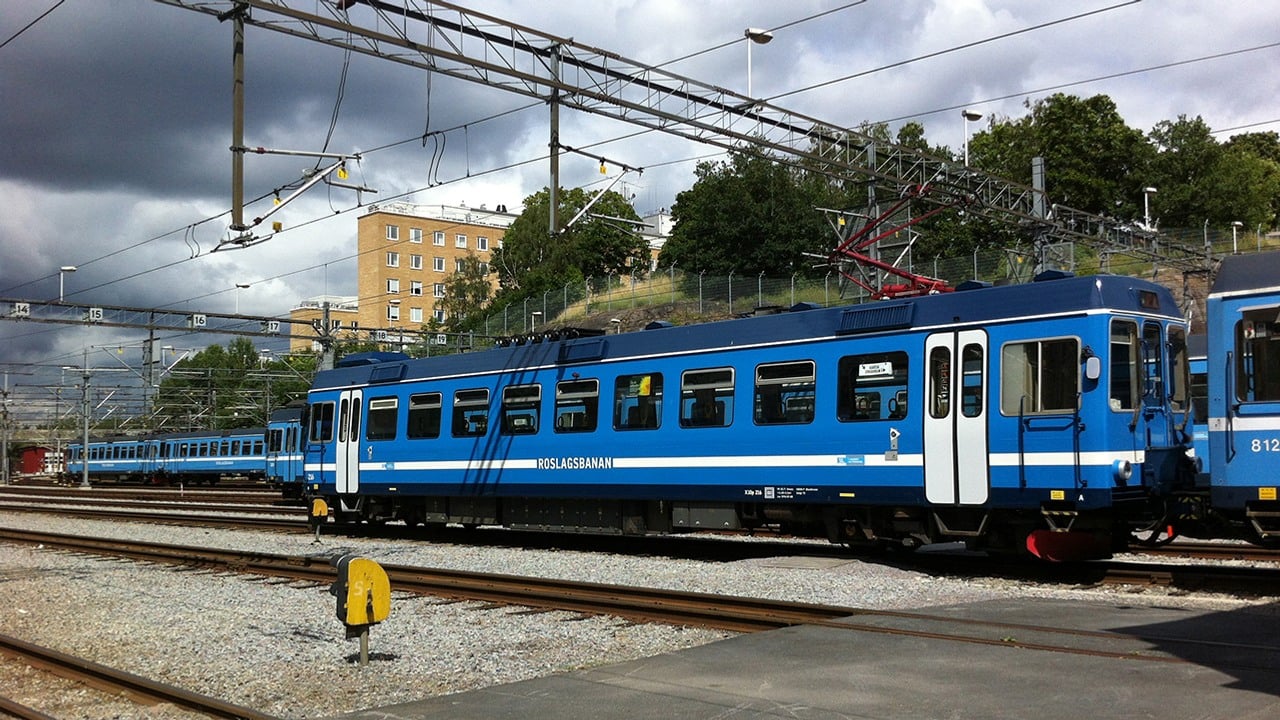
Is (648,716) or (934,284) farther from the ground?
(934,284)

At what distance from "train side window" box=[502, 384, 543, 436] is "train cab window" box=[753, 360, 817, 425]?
4937mm

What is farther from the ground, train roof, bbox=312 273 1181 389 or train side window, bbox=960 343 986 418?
train roof, bbox=312 273 1181 389

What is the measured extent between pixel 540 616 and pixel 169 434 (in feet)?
185

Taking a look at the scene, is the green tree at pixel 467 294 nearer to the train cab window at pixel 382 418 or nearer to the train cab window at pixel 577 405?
the train cab window at pixel 382 418

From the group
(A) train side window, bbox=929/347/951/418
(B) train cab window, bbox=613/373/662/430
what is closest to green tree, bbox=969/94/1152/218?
(B) train cab window, bbox=613/373/662/430

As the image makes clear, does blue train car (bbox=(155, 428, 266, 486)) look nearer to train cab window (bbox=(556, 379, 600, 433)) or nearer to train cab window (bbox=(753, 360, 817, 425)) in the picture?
train cab window (bbox=(556, 379, 600, 433))

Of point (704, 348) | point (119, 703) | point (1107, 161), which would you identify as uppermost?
point (1107, 161)

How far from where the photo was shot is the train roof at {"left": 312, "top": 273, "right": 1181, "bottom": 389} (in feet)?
44.9

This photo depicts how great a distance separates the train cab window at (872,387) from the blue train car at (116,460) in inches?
2190

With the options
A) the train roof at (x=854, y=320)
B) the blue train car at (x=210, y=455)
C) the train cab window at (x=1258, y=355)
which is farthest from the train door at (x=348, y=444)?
the blue train car at (x=210, y=455)

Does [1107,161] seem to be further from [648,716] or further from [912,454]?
[648,716]

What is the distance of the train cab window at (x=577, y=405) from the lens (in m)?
19.3

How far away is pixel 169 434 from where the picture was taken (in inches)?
2483

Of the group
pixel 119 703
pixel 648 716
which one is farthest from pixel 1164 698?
pixel 119 703
